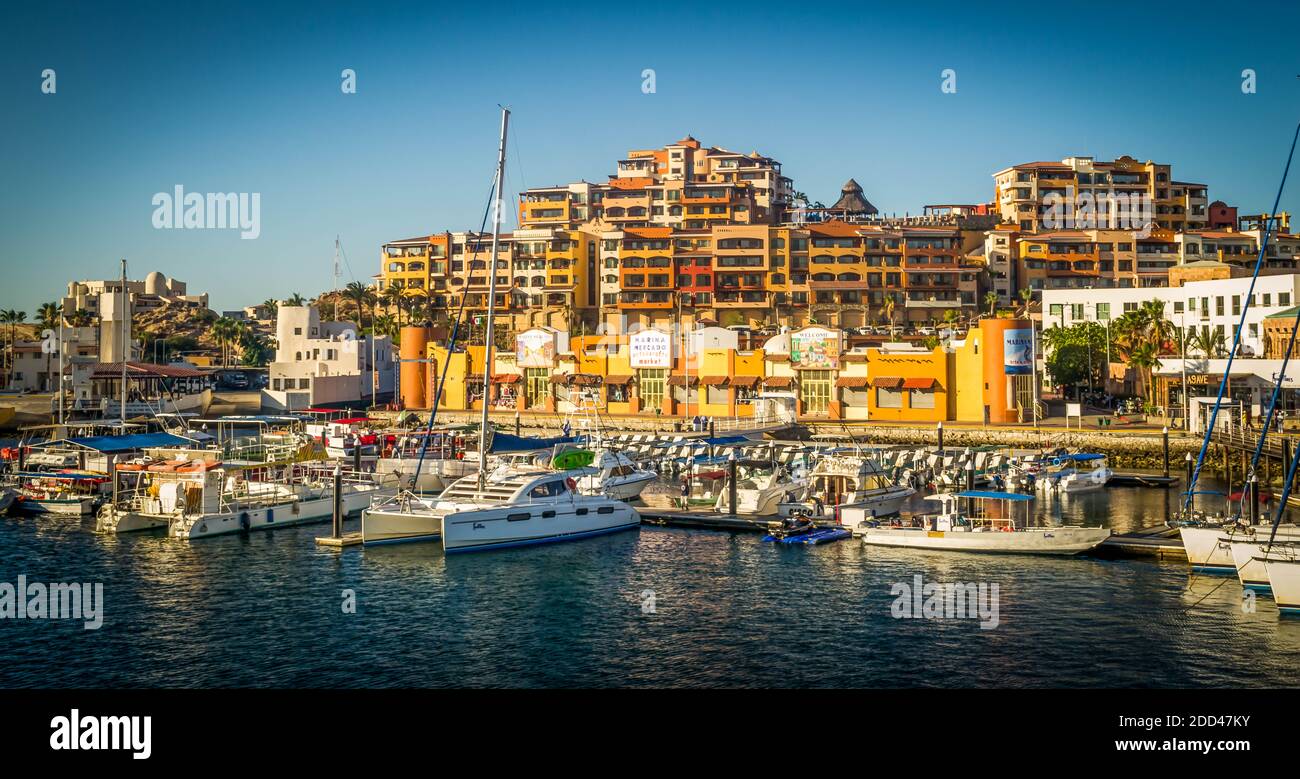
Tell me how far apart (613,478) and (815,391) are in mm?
32124

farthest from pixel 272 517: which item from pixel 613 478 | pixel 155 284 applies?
pixel 155 284

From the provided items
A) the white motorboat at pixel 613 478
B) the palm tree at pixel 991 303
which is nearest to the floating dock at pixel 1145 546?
the white motorboat at pixel 613 478

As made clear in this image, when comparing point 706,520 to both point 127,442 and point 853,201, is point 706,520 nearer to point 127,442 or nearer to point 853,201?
point 127,442

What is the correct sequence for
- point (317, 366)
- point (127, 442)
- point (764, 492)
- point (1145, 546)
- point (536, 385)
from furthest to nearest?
point (317, 366) → point (536, 385) → point (127, 442) → point (764, 492) → point (1145, 546)

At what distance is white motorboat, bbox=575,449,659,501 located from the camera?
5430 centimetres

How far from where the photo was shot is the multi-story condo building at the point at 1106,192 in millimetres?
136250

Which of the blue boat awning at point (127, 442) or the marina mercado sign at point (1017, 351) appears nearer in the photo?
the blue boat awning at point (127, 442)

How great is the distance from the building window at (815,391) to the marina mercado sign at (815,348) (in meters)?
0.78

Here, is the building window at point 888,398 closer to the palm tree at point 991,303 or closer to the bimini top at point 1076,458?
the bimini top at point 1076,458

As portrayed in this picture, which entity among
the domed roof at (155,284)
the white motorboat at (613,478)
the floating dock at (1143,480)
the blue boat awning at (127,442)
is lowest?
the floating dock at (1143,480)

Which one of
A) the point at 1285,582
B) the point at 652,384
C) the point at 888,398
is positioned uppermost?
the point at 652,384

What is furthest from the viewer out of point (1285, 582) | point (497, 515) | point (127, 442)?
point (127, 442)

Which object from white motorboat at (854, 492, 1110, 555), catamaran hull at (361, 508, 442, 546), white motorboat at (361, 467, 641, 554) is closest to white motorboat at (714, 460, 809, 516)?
white motorboat at (361, 467, 641, 554)

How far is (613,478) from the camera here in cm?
5572
